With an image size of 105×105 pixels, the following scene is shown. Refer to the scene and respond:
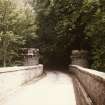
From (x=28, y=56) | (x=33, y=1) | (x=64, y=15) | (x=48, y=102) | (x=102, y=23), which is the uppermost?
(x=33, y=1)

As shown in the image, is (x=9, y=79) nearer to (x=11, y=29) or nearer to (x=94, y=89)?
(x=94, y=89)

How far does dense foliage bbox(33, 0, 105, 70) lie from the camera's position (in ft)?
71.6

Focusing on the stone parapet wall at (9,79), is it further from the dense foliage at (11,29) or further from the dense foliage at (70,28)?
the dense foliage at (11,29)

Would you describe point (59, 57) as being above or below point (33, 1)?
below

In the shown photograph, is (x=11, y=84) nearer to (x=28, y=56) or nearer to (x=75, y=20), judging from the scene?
(x=28, y=56)

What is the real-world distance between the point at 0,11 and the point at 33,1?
10019 mm

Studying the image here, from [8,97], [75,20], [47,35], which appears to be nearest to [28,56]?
[75,20]

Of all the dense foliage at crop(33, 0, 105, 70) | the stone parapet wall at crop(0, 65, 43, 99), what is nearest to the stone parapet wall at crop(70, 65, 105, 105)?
the stone parapet wall at crop(0, 65, 43, 99)

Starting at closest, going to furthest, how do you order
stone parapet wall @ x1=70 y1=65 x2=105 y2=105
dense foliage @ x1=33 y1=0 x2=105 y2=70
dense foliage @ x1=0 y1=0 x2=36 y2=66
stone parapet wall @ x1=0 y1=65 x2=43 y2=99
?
stone parapet wall @ x1=70 y1=65 x2=105 y2=105 → stone parapet wall @ x1=0 y1=65 x2=43 y2=99 → dense foliage @ x1=33 y1=0 x2=105 y2=70 → dense foliage @ x1=0 y1=0 x2=36 y2=66

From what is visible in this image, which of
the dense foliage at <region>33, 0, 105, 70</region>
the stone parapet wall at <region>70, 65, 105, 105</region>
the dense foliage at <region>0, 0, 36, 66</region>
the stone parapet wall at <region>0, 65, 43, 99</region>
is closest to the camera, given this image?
the stone parapet wall at <region>70, 65, 105, 105</region>

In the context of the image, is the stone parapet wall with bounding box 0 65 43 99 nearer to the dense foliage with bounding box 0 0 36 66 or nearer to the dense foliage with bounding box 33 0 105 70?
the dense foliage with bounding box 33 0 105 70

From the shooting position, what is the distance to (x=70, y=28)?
97.0 feet

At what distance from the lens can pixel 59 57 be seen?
40.9m

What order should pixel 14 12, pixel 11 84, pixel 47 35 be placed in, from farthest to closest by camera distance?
pixel 47 35 → pixel 14 12 → pixel 11 84
